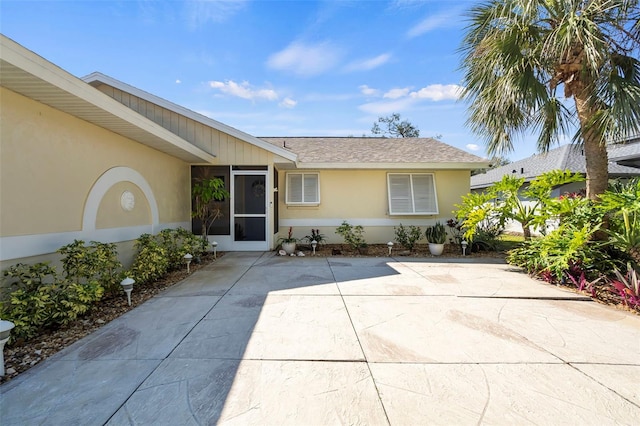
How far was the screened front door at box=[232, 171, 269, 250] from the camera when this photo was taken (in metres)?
8.35

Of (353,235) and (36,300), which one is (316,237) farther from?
(36,300)

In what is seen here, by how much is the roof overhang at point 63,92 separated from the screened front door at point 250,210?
302cm

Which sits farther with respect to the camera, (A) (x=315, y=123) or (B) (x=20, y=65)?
(A) (x=315, y=123)

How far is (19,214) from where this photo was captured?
11.0 ft

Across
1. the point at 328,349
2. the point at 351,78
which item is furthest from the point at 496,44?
the point at 351,78

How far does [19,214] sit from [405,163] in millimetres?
8987

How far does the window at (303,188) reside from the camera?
9516mm

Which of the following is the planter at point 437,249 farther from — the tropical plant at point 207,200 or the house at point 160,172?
the tropical plant at point 207,200

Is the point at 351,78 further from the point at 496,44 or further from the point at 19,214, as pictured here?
the point at 19,214

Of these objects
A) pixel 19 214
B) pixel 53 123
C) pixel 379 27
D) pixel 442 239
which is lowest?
pixel 442 239

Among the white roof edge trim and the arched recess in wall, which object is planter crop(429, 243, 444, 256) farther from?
the arched recess in wall

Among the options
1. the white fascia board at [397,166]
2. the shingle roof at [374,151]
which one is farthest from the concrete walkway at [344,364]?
the shingle roof at [374,151]

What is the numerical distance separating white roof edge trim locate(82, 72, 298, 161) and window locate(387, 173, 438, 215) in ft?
12.7

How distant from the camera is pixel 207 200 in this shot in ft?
25.4
